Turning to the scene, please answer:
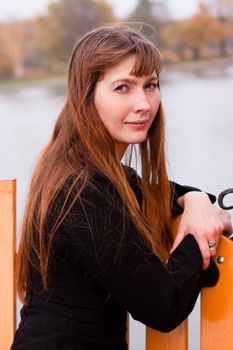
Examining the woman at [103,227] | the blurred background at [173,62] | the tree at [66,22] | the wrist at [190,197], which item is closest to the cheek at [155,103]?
the woman at [103,227]

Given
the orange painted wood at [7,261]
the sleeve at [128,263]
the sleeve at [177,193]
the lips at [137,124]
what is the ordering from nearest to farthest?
1. the sleeve at [128,263]
2. the lips at [137,124]
3. the sleeve at [177,193]
4. the orange painted wood at [7,261]

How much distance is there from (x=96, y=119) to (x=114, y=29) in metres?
0.17

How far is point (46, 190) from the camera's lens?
96 centimetres

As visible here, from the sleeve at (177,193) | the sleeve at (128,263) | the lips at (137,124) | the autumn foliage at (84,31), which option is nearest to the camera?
the sleeve at (128,263)

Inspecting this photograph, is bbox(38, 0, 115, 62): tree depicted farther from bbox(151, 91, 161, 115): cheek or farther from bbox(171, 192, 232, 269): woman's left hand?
bbox(171, 192, 232, 269): woman's left hand

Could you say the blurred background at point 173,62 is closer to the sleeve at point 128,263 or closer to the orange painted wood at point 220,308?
the orange painted wood at point 220,308

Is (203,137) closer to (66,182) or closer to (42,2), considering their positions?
(42,2)

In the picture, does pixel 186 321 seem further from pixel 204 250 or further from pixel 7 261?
pixel 7 261

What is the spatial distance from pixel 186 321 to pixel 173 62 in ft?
3.18

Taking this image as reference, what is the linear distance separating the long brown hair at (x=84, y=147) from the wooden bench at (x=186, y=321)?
13 cm

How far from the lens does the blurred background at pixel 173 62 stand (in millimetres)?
1761

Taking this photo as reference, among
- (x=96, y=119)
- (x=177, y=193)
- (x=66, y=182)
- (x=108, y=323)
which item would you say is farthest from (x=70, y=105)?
(x=108, y=323)

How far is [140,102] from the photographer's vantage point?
991 mm

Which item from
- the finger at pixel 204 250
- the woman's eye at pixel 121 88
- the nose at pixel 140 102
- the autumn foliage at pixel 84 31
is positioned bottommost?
the finger at pixel 204 250
